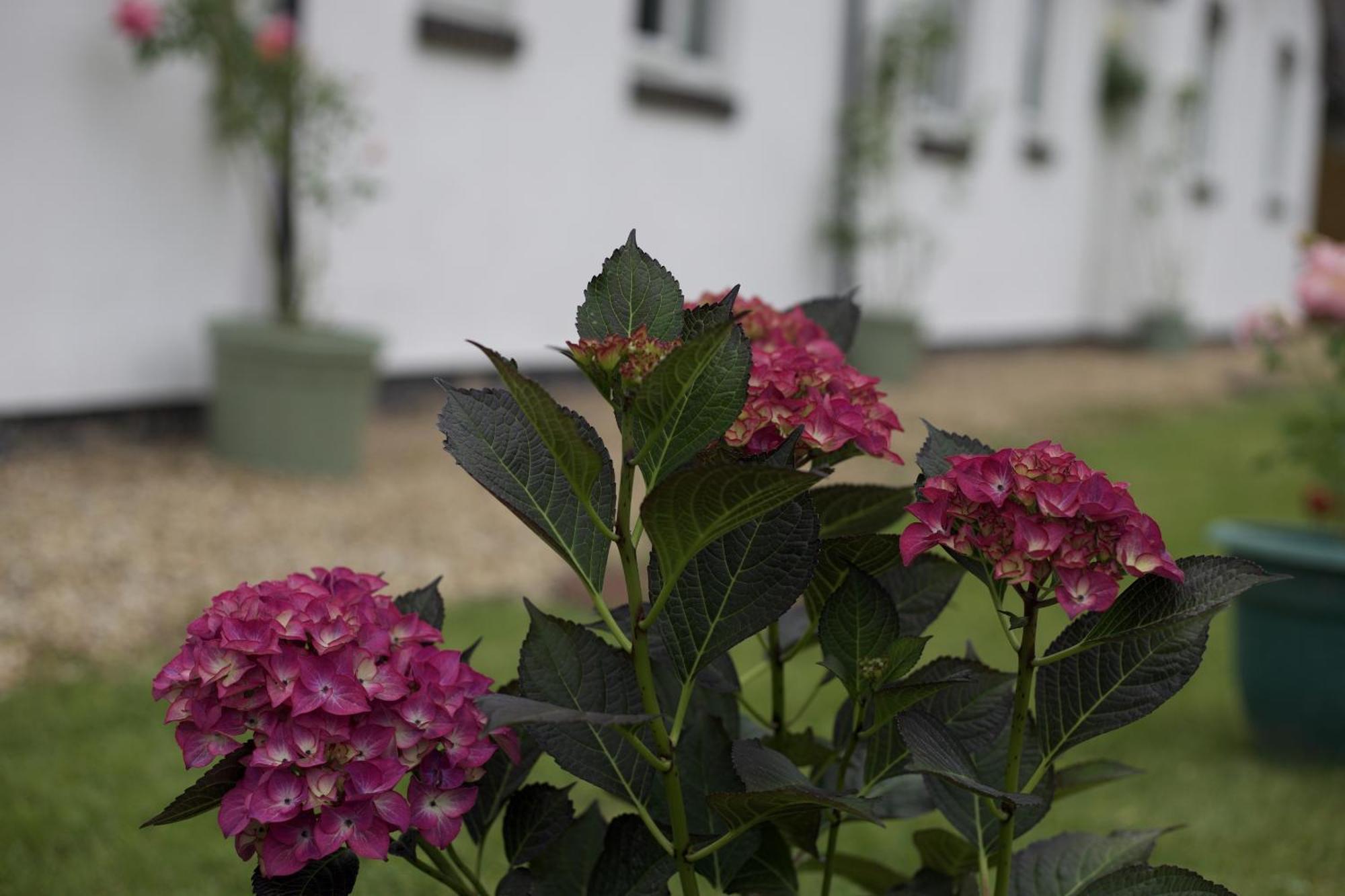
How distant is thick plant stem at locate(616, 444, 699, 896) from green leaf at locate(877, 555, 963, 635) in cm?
27

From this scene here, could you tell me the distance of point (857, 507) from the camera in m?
1.24

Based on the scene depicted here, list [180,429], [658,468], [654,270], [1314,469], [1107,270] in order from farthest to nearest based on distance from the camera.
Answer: [1107,270]
[180,429]
[1314,469]
[654,270]
[658,468]

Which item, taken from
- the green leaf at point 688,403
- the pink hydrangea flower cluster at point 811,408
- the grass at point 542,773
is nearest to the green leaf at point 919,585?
the pink hydrangea flower cluster at point 811,408

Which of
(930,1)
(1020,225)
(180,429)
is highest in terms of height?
(930,1)

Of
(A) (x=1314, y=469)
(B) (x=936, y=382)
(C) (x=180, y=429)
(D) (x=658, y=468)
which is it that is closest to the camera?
(D) (x=658, y=468)

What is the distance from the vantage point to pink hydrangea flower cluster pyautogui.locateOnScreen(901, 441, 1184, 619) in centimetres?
100

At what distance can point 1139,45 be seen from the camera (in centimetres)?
1349

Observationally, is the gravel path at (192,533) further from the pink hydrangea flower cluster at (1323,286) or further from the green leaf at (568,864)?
the green leaf at (568,864)

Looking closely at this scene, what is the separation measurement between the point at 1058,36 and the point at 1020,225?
170 cm

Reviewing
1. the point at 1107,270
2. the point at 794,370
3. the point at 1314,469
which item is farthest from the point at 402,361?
the point at 1107,270

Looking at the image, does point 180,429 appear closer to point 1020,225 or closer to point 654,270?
point 654,270

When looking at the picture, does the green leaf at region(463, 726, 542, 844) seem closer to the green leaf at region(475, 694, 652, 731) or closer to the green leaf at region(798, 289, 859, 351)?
the green leaf at region(475, 694, 652, 731)

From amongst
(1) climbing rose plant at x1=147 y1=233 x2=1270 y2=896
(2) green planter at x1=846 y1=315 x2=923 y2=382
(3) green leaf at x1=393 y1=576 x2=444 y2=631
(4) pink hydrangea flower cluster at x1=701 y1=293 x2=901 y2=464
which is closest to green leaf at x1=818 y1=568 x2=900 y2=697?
(1) climbing rose plant at x1=147 y1=233 x2=1270 y2=896

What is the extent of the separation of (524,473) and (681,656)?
18 centimetres
